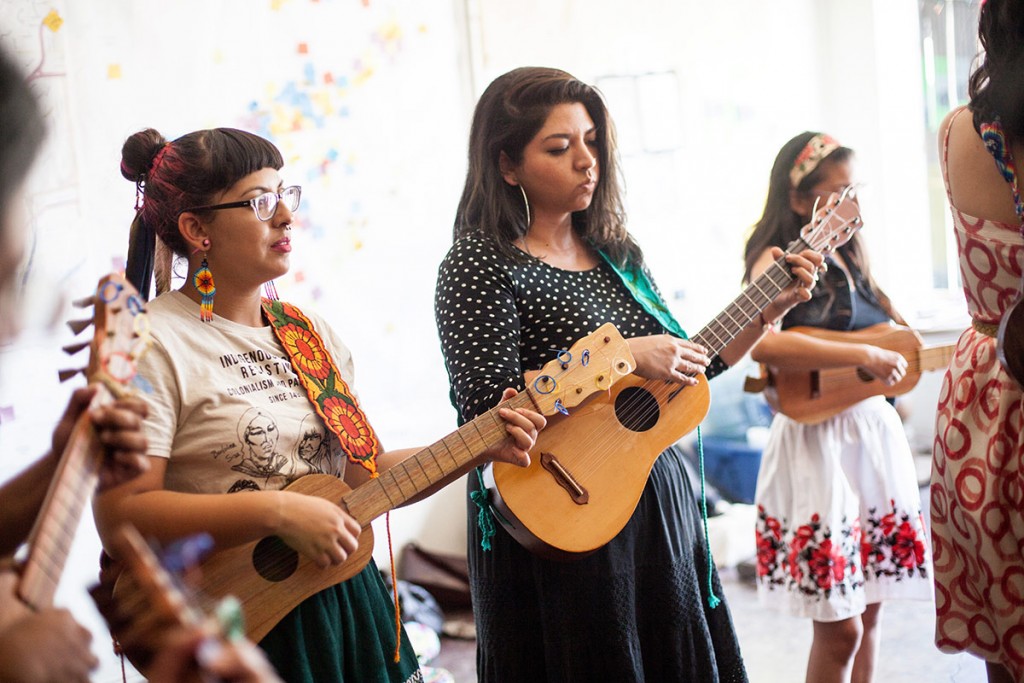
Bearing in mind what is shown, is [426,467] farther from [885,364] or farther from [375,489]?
[885,364]

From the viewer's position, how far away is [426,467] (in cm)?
161

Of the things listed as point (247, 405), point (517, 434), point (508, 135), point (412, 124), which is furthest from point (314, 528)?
point (412, 124)

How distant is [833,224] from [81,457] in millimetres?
1741

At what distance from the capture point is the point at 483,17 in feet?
13.0

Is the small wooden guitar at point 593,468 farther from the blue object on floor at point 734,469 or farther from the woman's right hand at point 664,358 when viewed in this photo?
the blue object on floor at point 734,469

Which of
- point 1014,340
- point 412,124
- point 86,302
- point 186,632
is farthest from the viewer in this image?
point 412,124

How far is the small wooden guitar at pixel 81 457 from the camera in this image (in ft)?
3.13

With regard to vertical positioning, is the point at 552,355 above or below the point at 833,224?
below

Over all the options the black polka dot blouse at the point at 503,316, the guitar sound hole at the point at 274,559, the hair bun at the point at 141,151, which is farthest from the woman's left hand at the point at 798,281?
the hair bun at the point at 141,151

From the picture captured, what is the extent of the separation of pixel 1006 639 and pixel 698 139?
12.1 feet

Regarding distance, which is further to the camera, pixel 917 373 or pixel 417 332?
pixel 417 332

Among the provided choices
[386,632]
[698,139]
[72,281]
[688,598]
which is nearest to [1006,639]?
[688,598]

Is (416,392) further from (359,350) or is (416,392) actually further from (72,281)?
(72,281)

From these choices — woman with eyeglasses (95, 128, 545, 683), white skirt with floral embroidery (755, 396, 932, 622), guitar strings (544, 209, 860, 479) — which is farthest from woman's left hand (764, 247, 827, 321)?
woman with eyeglasses (95, 128, 545, 683)
